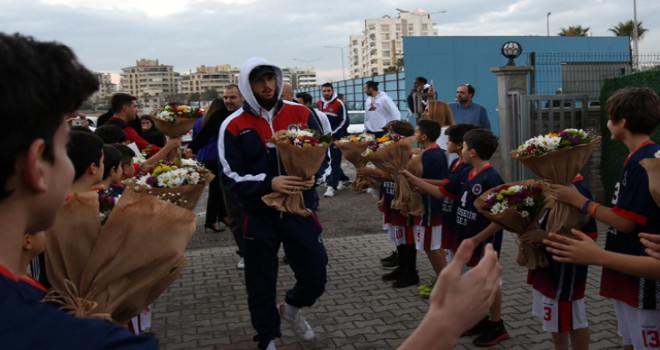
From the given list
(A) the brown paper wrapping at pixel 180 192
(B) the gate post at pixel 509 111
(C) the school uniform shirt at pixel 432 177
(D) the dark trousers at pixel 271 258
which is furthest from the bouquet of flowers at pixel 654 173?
(B) the gate post at pixel 509 111

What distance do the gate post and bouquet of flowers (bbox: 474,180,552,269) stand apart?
6360 millimetres

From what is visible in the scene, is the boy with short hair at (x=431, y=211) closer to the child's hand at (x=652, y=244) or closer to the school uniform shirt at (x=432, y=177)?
the school uniform shirt at (x=432, y=177)

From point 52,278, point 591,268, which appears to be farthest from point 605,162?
point 52,278

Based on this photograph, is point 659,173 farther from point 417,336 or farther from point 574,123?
point 574,123

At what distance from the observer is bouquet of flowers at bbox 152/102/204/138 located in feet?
24.6

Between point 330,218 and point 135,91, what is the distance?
187 meters

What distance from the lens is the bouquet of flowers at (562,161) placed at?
4.02m

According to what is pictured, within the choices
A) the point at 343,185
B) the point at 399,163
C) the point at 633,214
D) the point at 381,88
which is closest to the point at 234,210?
the point at 399,163

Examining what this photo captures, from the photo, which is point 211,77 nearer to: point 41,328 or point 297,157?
point 297,157

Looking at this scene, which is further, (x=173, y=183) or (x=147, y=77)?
(x=147, y=77)

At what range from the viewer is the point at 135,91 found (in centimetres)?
18588

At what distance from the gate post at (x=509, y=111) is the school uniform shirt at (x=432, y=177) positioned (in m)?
4.30

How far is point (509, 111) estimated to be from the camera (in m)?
10.7

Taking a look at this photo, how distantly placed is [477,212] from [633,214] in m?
1.68
